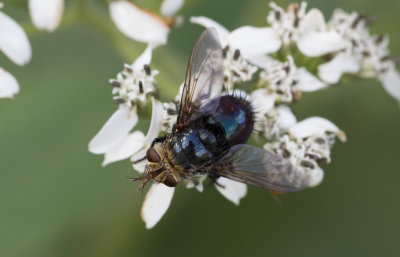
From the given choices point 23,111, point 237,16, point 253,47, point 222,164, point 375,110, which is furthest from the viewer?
point 237,16

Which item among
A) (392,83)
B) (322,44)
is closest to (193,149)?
(322,44)

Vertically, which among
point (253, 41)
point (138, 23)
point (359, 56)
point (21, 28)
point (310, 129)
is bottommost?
point (21, 28)

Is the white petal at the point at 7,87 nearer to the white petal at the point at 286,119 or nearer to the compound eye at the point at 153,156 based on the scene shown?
the compound eye at the point at 153,156

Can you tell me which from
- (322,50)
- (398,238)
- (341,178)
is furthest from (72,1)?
(398,238)

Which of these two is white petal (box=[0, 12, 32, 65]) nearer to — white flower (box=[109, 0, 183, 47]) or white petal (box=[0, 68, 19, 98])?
white petal (box=[0, 68, 19, 98])

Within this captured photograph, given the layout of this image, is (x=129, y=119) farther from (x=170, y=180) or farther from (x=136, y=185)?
(x=136, y=185)

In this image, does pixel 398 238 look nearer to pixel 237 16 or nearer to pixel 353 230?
pixel 353 230

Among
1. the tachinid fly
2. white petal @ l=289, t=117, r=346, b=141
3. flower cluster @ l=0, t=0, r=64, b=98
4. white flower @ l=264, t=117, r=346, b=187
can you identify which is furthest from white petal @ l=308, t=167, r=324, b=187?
flower cluster @ l=0, t=0, r=64, b=98
